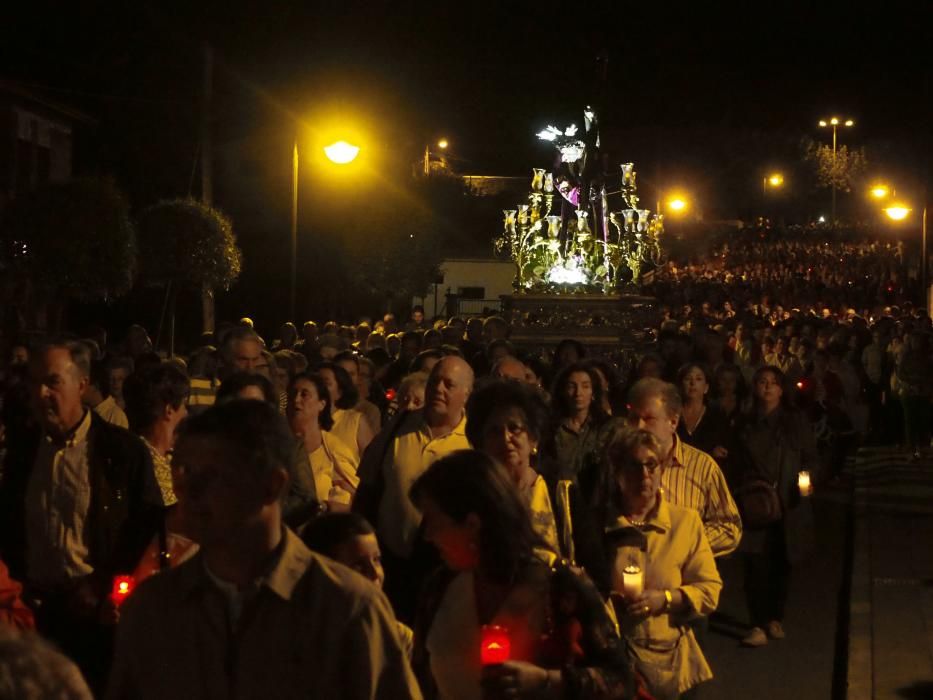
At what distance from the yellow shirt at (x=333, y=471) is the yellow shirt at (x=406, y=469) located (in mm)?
734

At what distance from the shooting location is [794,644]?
33.0ft

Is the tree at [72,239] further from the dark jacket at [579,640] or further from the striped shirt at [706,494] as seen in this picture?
the dark jacket at [579,640]

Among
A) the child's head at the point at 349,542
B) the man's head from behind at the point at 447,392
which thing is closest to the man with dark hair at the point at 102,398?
the man's head from behind at the point at 447,392

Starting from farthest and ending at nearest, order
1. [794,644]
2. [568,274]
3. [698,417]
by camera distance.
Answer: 1. [568,274]
2. [698,417]
3. [794,644]

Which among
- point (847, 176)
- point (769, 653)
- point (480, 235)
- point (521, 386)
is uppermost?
point (847, 176)

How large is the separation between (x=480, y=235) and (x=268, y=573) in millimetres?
60729

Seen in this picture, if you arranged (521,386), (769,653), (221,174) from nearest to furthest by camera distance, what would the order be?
(521,386)
(769,653)
(221,174)

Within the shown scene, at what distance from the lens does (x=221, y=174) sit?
45.5 meters

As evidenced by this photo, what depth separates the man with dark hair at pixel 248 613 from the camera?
3141 millimetres

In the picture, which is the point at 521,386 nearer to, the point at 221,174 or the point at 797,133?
the point at 221,174

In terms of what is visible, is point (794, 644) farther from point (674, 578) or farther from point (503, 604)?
point (503, 604)

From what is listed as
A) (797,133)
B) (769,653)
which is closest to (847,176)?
(797,133)

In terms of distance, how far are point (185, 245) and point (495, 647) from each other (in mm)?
18075

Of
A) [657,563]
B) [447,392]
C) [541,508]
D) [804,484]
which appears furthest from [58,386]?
[804,484]
